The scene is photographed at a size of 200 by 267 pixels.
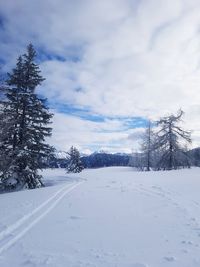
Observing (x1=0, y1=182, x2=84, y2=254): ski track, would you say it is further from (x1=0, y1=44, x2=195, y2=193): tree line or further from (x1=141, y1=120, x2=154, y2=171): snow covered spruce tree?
(x1=141, y1=120, x2=154, y2=171): snow covered spruce tree

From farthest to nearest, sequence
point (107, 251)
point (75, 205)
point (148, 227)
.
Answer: point (75, 205), point (148, 227), point (107, 251)

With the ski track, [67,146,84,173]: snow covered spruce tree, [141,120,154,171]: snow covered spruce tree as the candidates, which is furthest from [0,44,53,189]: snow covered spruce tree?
[67,146,84,173]: snow covered spruce tree

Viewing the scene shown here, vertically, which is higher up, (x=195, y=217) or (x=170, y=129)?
(x=170, y=129)

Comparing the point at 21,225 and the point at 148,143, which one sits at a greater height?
the point at 148,143

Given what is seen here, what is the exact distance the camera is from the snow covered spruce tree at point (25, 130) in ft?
67.4

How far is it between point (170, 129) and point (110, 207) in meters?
28.2

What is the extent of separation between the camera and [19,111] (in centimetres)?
2239

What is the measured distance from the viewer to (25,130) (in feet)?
71.4

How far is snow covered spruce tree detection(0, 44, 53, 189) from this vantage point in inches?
808

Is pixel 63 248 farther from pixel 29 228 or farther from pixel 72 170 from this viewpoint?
pixel 72 170

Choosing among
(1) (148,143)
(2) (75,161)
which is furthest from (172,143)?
(2) (75,161)

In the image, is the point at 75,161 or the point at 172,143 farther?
the point at 75,161

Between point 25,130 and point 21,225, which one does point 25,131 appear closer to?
point 25,130

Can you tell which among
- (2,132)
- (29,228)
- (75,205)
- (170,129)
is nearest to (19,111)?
(2,132)
